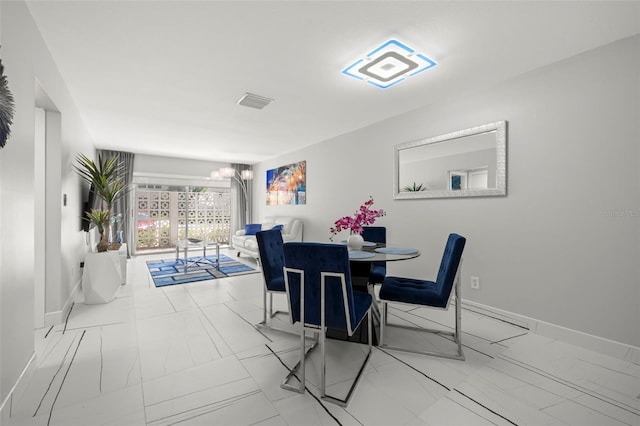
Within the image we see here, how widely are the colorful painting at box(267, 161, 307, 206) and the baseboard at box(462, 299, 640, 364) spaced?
13.0 ft

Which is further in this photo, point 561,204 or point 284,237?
point 284,237

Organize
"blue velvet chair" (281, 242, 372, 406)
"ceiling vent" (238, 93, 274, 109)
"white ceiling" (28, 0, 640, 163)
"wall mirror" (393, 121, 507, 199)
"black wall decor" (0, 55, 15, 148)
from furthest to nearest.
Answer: "ceiling vent" (238, 93, 274, 109)
"wall mirror" (393, 121, 507, 199)
"white ceiling" (28, 0, 640, 163)
"blue velvet chair" (281, 242, 372, 406)
"black wall decor" (0, 55, 15, 148)

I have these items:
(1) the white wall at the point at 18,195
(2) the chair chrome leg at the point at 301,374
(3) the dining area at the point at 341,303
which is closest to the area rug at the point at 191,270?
(3) the dining area at the point at 341,303

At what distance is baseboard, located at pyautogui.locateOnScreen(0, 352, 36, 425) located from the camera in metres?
1.44

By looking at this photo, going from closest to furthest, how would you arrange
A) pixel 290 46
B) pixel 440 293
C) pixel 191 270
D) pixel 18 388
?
pixel 18 388, pixel 440 293, pixel 290 46, pixel 191 270

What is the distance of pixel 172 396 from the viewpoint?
1.67 m

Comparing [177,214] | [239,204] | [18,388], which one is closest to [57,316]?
[18,388]

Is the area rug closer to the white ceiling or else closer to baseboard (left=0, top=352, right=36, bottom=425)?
baseboard (left=0, top=352, right=36, bottom=425)

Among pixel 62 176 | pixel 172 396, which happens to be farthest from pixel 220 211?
pixel 172 396

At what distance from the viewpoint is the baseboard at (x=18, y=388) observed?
1440 millimetres

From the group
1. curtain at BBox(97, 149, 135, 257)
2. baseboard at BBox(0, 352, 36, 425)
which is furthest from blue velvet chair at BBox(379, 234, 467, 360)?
curtain at BBox(97, 149, 135, 257)

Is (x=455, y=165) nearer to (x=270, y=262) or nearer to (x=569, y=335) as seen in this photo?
(x=569, y=335)

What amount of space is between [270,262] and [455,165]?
2.31 metres

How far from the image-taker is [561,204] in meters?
2.47
